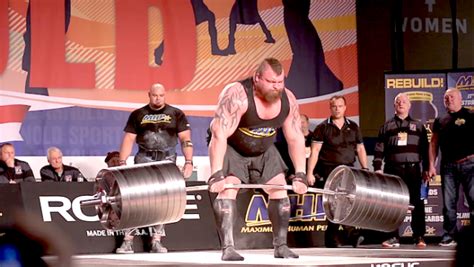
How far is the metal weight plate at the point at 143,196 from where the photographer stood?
254 inches

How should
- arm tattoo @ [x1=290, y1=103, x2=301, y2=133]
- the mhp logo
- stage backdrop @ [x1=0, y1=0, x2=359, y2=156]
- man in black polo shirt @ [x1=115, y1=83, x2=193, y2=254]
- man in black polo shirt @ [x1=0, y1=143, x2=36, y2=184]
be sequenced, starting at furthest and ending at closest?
stage backdrop @ [x1=0, y1=0, x2=359, y2=156]
man in black polo shirt @ [x1=0, y1=143, x2=36, y2=184]
the mhp logo
man in black polo shirt @ [x1=115, y1=83, x2=193, y2=254]
arm tattoo @ [x1=290, y1=103, x2=301, y2=133]

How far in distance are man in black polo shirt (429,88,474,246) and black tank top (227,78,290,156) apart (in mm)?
3272

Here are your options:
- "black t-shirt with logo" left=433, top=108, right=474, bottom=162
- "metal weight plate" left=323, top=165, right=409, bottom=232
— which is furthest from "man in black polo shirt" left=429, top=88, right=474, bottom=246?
"metal weight plate" left=323, top=165, right=409, bottom=232

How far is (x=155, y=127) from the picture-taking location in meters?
8.55

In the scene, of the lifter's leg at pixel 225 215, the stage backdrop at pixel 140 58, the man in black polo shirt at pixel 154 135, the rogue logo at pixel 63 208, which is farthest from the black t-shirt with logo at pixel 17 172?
the lifter's leg at pixel 225 215

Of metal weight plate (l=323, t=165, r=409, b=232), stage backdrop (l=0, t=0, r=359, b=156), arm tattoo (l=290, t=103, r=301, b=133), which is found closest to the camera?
arm tattoo (l=290, t=103, r=301, b=133)

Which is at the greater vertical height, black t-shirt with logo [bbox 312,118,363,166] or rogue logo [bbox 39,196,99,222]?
black t-shirt with logo [bbox 312,118,363,166]

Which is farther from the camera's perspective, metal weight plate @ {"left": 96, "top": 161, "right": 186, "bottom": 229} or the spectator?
the spectator

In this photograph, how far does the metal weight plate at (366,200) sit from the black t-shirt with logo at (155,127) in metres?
1.79

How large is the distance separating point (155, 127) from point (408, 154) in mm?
2943

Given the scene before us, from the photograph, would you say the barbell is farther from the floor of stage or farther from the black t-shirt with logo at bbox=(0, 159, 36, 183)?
the black t-shirt with logo at bbox=(0, 159, 36, 183)

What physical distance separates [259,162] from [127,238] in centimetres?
216

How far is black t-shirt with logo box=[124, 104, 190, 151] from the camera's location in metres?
8.52

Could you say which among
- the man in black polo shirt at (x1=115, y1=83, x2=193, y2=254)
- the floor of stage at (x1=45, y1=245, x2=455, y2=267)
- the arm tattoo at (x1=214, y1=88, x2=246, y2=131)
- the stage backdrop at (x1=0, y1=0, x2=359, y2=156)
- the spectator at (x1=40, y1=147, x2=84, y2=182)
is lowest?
the floor of stage at (x1=45, y1=245, x2=455, y2=267)
